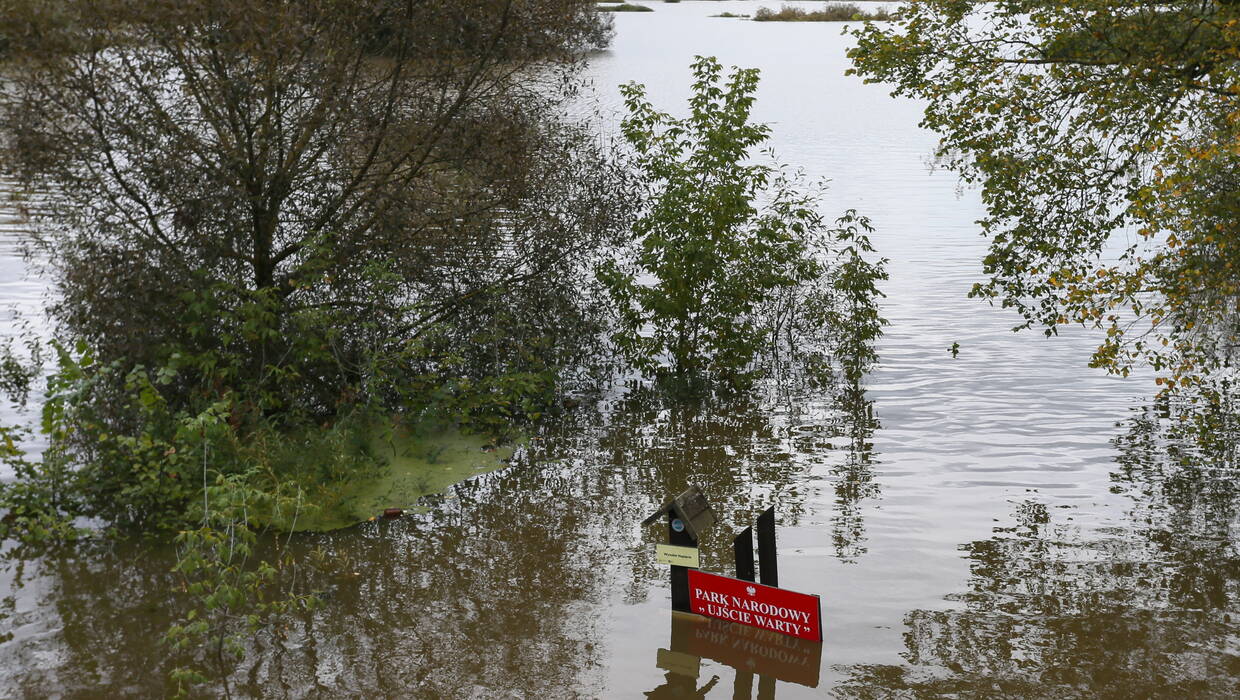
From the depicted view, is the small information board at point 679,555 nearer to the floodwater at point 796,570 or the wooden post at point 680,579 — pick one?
the wooden post at point 680,579

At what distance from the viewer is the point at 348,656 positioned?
299 inches

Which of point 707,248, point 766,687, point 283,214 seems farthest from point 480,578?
point 707,248

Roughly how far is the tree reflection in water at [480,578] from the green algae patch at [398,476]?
20cm

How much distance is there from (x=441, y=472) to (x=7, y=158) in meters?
4.87

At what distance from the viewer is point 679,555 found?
8.21 m

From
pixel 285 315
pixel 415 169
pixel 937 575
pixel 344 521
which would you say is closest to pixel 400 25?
pixel 415 169

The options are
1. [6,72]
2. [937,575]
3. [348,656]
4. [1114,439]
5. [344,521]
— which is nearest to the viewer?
[348,656]

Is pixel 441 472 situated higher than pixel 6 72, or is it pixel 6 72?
pixel 6 72

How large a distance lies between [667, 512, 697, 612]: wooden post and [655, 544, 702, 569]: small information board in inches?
1.9

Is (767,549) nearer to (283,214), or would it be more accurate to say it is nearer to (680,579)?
(680,579)

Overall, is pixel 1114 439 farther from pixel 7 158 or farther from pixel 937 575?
pixel 7 158

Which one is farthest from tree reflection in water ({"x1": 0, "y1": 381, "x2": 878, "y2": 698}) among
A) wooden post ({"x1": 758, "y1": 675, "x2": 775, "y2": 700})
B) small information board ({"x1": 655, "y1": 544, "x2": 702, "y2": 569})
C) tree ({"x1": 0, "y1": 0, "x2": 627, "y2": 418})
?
tree ({"x1": 0, "y1": 0, "x2": 627, "y2": 418})

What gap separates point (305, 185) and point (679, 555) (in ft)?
19.4

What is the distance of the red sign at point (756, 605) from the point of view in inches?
307
